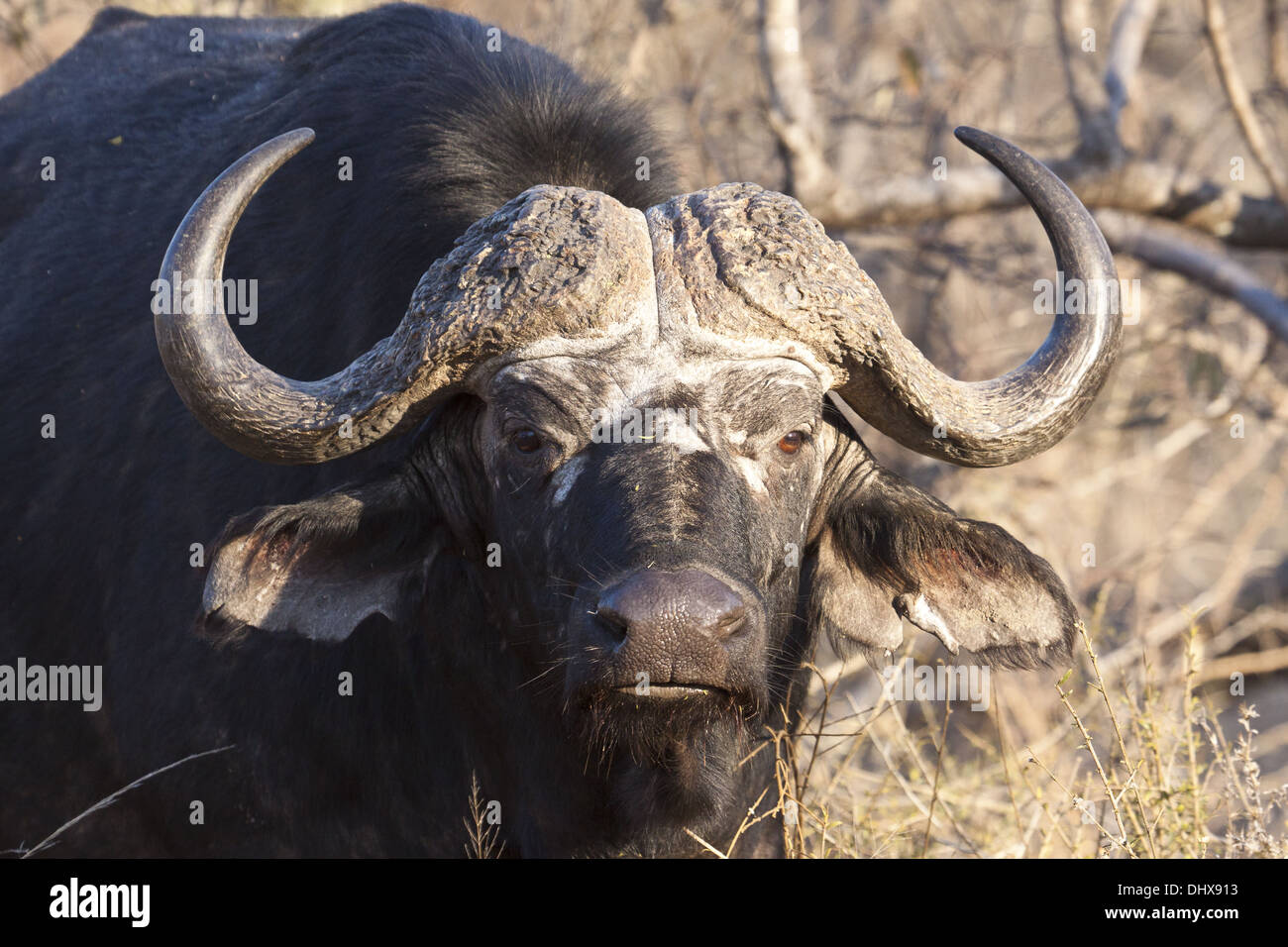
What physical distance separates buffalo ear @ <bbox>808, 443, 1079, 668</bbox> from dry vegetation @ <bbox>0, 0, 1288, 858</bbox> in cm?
43

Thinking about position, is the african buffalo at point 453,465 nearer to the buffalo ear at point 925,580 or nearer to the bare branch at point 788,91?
the buffalo ear at point 925,580

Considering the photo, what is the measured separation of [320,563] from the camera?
3.64m

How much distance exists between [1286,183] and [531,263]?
525 centimetres

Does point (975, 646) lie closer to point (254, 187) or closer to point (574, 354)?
point (574, 354)

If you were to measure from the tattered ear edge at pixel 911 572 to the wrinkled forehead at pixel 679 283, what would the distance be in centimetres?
59

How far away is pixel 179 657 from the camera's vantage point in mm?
4020

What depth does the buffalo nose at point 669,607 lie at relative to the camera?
2887 mm

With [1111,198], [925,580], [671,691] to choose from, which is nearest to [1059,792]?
[925,580]

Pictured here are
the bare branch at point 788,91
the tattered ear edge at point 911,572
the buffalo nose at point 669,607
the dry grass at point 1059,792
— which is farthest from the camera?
the bare branch at point 788,91

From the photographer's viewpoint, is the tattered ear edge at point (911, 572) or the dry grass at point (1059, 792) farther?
the dry grass at point (1059, 792)

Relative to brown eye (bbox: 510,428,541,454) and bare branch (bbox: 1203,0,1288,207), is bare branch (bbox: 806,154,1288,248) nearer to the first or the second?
bare branch (bbox: 1203,0,1288,207)

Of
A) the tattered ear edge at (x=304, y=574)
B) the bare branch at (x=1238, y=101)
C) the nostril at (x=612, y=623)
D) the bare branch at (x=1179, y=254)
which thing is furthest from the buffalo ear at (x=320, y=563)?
the bare branch at (x=1238, y=101)

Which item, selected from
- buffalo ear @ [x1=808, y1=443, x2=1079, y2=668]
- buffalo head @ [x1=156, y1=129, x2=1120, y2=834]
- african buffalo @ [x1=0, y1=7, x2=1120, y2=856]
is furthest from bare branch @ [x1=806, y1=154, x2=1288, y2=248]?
buffalo head @ [x1=156, y1=129, x2=1120, y2=834]
